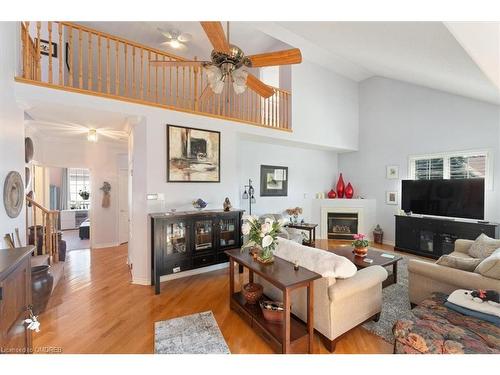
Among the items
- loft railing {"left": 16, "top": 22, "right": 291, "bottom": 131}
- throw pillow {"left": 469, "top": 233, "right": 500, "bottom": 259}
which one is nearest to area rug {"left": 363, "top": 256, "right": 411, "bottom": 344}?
throw pillow {"left": 469, "top": 233, "right": 500, "bottom": 259}

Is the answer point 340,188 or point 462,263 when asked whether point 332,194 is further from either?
point 462,263

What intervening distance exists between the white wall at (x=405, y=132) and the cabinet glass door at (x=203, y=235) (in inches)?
183

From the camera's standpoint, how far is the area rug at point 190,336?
6.31ft

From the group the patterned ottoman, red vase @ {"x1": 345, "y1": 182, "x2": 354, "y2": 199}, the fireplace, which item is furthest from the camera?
red vase @ {"x1": 345, "y1": 182, "x2": 354, "y2": 199}

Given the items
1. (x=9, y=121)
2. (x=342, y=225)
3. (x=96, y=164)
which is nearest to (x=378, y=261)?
(x=342, y=225)

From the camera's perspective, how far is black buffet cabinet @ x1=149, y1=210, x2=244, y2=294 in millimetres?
3024

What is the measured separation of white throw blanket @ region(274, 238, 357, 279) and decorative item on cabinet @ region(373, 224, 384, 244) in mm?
4426

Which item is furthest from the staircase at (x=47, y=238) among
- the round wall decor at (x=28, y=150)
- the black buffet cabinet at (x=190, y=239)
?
the black buffet cabinet at (x=190, y=239)

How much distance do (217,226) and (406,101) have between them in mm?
5303

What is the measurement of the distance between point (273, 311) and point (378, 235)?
15.6 feet

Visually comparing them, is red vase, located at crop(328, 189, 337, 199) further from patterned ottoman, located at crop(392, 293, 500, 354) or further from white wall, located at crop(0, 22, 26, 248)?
white wall, located at crop(0, 22, 26, 248)

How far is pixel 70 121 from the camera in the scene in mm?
3516

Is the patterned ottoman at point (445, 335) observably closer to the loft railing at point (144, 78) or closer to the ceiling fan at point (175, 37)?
the loft railing at point (144, 78)
